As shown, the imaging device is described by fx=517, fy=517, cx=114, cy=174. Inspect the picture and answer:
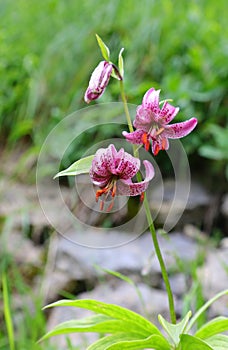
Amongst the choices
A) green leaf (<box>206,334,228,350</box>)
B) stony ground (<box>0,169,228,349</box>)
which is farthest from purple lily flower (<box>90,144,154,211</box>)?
stony ground (<box>0,169,228,349</box>)

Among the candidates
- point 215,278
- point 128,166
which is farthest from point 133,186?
point 215,278

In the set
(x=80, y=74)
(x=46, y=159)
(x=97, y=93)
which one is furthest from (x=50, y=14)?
A: (x=97, y=93)

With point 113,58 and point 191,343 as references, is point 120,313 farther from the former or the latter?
point 113,58

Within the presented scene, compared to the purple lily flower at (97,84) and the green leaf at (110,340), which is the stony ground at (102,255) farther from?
the purple lily flower at (97,84)

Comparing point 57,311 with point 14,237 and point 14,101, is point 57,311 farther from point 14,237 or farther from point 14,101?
point 14,101

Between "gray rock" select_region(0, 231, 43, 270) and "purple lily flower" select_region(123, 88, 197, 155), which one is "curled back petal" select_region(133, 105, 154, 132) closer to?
"purple lily flower" select_region(123, 88, 197, 155)

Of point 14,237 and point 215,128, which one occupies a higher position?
point 215,128
